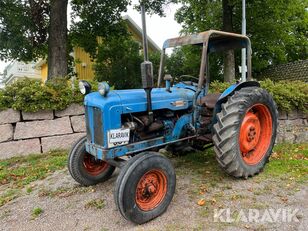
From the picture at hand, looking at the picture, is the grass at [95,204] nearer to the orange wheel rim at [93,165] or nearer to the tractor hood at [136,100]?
the orange wheel rim at [93,165]

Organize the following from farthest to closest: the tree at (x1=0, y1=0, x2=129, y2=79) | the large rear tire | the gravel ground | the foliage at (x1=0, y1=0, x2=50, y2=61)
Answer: the foliage at (x1=0, y1=0, x2=50, y2=61)
the tree at (x1=0, y1=0, x2=129, y2=79)
the large rear tire
the gravel ground

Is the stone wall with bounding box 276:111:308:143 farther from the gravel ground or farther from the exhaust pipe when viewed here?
the exhaust pipe

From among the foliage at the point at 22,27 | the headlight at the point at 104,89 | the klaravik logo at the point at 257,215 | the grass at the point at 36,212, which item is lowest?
the klaravik logo at the point at 257,215

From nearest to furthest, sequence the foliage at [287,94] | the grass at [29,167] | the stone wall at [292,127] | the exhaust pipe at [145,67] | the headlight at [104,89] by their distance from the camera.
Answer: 1. the exhaust pipe at [145,67]
2. the headlight at [104,89]
3. the grass at [29,167]
4. the foliage at [287,94]
5. the stone wall at [292,127]

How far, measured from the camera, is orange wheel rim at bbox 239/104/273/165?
13.6 feet

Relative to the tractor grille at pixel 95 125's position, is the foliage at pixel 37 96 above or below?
above

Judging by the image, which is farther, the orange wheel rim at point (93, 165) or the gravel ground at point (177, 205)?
the orange wheel rim at point (93, 165)

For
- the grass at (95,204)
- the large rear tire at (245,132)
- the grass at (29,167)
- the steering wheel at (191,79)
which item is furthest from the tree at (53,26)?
the large rear tire at (245,132)

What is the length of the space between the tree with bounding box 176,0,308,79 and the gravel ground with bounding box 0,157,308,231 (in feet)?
38.4

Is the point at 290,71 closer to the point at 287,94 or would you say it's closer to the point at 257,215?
the point at 287,94

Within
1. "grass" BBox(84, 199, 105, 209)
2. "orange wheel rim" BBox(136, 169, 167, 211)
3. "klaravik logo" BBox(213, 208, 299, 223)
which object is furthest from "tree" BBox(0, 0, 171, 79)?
"klaravik logo" BBox(213, 208, 299, 223)

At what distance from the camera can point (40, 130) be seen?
5891 mm

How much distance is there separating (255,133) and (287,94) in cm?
257

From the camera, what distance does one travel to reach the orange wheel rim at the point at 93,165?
410cm
